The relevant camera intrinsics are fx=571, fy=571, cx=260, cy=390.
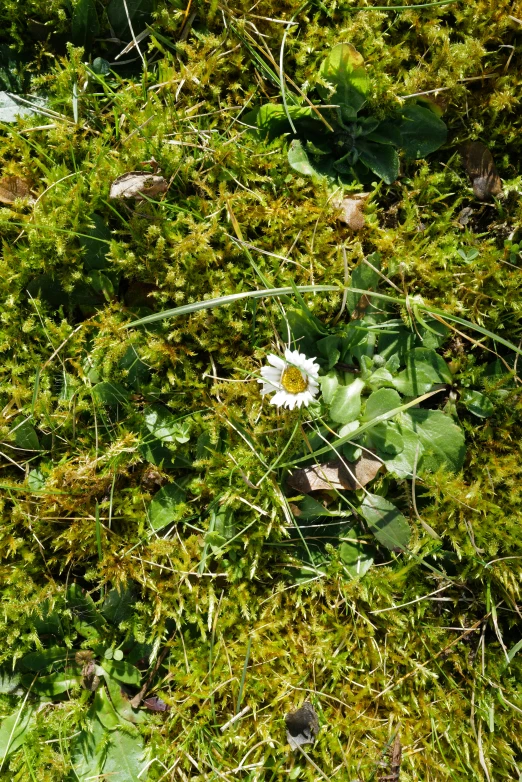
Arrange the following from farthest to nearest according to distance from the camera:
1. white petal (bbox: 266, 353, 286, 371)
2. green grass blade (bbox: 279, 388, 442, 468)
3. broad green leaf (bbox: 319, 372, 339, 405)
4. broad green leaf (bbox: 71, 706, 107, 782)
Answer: broad green leaf (bbox: 71, 706, 107, 782) < broad green leaf (bbox: 319, 372, 339, 405) < white petal (bbox: 266, 353, 286, 371) < green grass blade (bbox: 279, 388, 442, 468)

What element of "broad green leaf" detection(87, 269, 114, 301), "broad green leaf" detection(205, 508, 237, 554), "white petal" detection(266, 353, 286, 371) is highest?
"broad green leaf" detection(87, 269, 114, 301)

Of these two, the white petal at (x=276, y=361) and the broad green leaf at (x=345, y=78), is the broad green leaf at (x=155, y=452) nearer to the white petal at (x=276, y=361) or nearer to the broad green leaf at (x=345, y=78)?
the white petal at (x=276, y=361)

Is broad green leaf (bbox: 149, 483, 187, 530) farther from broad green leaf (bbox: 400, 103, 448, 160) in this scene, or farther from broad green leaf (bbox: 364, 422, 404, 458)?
broad green leaf (bbox: 400, 103, 448, 160)

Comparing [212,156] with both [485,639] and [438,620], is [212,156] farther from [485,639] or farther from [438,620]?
[485,639]

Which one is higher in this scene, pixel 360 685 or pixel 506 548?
pixel 506 548

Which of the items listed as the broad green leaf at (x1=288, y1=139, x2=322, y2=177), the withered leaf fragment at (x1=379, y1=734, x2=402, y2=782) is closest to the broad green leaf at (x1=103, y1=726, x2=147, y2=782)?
the withered leaf fragment at (x1=379, y1=734, x2=402, y2=782)

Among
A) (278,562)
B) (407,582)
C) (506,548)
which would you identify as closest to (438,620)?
(407,582)
